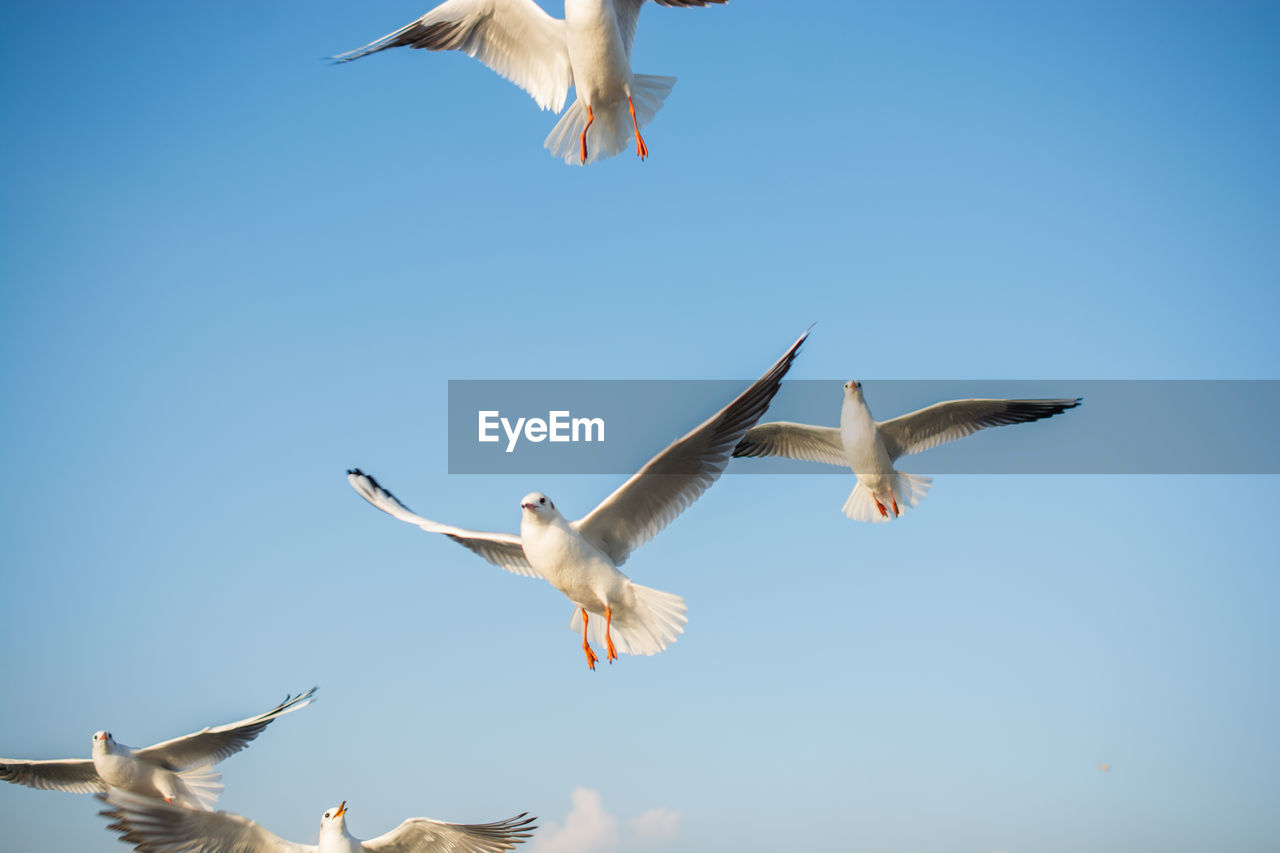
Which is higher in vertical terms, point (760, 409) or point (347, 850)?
point (760, 409)

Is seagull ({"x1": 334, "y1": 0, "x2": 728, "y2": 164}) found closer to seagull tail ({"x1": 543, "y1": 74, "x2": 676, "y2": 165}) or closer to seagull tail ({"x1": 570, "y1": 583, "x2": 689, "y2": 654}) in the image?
seagull tail ({"x1": 543, "y1": 74, "x2": 676, "y2": 165})

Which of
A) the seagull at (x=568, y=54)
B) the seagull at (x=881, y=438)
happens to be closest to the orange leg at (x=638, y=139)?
the seagull at (x=568, y=54)

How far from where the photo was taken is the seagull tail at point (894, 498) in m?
9.84

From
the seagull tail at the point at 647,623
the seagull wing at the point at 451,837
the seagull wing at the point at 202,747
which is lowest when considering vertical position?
the seagull wing at the point at 451,837

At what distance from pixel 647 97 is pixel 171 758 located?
226 inches

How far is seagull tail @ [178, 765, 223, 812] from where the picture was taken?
333 inches

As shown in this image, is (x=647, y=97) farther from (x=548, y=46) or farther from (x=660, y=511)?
(x=660, y=511)

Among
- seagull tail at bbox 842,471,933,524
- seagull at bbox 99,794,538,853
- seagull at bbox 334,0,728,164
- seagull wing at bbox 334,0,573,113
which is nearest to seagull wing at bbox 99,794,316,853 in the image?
seagull at bbox 99,794,538,853

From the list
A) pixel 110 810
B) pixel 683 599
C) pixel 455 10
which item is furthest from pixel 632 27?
pixel 110 810

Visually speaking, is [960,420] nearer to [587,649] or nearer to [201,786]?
[587,649]

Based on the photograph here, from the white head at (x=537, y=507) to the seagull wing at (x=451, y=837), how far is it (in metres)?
1.79

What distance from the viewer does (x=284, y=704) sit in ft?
25.3

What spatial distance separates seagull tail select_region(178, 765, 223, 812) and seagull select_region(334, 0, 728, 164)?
505cm

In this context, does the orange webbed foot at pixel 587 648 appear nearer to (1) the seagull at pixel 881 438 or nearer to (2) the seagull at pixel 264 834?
(2) the seagull at pixel 264 834
